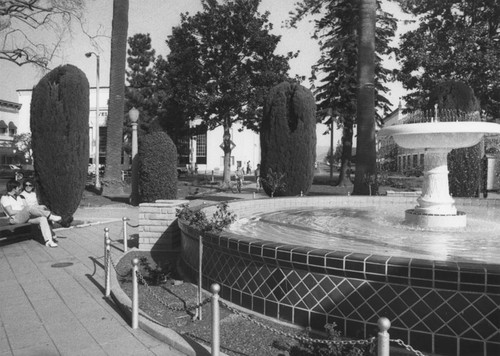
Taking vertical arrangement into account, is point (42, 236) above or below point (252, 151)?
below

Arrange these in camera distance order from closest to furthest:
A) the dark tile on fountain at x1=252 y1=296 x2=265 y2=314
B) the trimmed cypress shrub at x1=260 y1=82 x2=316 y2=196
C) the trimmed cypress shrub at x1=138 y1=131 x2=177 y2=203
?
the dark tile on fountain at x1=252 y1=296 x2=265 y2=314 < the trimmed cypress shrub at x1=138 y1=131 x2=177 y2=203 < the trimmed cypress shrub at x1=260 y1=82 x2=316 y2=196

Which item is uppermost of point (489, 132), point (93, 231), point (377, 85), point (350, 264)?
point (377, 85)

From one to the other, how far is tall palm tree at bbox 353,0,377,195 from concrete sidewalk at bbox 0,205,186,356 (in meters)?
12.2

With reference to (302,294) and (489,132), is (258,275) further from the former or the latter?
(489,132)

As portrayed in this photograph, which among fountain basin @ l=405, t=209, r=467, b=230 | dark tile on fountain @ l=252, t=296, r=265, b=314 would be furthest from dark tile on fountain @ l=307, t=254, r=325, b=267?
fountain basin @ l=405, t=209, r=467, b=230

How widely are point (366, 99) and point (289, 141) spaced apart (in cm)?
390

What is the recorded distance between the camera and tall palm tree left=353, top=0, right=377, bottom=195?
18.2 meters

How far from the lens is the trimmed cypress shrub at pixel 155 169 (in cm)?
1596

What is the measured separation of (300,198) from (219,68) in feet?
66.5

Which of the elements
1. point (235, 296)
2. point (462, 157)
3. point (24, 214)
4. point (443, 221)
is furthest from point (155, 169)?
point (462, 157)

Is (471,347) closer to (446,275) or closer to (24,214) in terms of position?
Answer: (446,275)

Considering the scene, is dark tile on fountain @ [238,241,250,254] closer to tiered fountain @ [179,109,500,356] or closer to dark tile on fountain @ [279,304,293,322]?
tiered fountain @ [179,109,500,356]

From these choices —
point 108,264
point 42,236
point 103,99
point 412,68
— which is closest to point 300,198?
point 42,236

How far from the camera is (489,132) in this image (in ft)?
26.1
